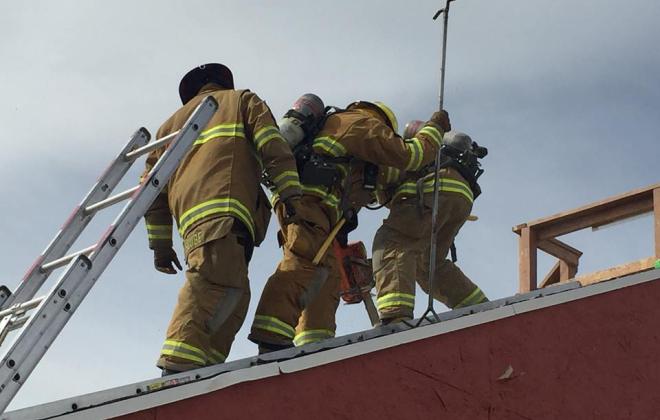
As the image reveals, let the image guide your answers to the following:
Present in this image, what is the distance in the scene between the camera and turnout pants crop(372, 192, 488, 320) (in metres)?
6.37

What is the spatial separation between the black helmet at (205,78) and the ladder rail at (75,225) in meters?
0.59

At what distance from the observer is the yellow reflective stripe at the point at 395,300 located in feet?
20.7

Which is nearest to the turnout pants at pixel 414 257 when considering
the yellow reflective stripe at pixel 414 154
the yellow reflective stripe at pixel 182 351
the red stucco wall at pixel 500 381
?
the yellow reflective stripe at pixel 414 154

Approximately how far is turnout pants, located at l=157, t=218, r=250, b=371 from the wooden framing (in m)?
2.95

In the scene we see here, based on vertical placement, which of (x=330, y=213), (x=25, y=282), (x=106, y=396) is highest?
(x=330, y=213)

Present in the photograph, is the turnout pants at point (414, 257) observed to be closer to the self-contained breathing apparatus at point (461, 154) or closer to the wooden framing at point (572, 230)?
the self-contained breathing apparatus at point (461, 154)

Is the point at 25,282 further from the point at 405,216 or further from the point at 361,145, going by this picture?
the point at 405,216

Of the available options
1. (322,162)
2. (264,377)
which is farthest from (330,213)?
(264,377)

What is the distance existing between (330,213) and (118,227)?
1.92m

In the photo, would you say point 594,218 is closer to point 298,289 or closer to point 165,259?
point 298,289

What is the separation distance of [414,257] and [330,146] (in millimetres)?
1144

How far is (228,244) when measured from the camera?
4844mm

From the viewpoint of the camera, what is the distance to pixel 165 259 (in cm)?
555

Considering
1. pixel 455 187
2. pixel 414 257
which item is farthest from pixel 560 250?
pixel 414 257
